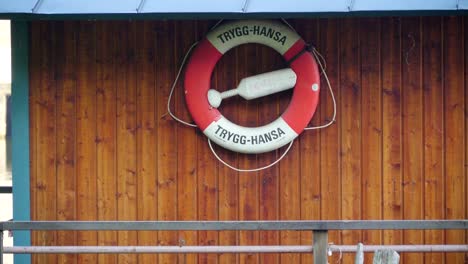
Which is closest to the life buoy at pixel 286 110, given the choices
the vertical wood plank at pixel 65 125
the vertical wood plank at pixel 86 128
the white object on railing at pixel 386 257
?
the vertical wood plank at pixel 86 128

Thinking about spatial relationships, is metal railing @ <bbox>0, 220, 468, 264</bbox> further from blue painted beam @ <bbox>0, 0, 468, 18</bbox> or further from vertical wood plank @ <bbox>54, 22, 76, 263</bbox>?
blue painted beam @ <bbox>0, 0, 468, 18</bbox>

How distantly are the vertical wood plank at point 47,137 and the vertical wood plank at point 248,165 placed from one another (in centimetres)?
107

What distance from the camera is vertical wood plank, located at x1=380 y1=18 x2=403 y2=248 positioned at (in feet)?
14.9

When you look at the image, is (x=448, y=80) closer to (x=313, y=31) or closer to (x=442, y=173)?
(x=442, y=173)

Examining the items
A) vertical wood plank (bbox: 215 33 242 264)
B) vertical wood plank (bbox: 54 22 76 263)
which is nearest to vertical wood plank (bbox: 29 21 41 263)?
vertical wood plank (bbox: 54 22 76 263)

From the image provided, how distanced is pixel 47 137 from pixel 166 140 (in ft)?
2.26

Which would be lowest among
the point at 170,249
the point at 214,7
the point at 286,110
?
the point at 170,249

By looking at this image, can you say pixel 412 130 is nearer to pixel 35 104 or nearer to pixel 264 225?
pixel 264 225

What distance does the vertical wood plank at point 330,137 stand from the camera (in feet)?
15.0

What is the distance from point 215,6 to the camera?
401cm

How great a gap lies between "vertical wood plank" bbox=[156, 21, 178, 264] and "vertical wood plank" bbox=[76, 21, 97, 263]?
1.22ft

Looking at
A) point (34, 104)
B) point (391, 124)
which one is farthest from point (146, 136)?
point (391, 124)

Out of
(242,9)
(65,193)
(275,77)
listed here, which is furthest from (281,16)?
(65,193)

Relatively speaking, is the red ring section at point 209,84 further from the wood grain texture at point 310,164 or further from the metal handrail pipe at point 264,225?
the metal handrail pipe at point 264,225
